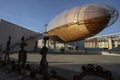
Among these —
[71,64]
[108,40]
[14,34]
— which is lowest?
[71,64]

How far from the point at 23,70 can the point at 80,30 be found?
17174 millimetres

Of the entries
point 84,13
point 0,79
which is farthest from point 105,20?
point 0,79

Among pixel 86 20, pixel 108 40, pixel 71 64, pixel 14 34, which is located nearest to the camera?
pixel 71 64

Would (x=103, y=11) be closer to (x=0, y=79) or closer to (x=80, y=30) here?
(x=80, y=30)

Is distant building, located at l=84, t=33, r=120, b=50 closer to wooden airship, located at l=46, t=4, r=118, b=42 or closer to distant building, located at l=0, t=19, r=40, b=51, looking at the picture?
distant building, located at l=0, t=19, r=40, b=51

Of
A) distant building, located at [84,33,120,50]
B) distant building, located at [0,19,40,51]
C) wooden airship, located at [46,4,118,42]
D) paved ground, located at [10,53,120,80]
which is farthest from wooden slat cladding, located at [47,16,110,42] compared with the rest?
distant building, located at [84,33,120,50]

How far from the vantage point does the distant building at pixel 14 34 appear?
28.8 m

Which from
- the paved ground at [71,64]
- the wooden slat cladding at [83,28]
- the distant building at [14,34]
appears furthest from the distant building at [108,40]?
the paved ground at [71,64]

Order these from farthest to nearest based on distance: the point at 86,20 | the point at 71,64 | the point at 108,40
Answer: the point at 108,40 → the point at 86,20 → the point at 71,64

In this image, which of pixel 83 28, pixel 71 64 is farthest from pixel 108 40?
pixel 71 64

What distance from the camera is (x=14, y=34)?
104 ft

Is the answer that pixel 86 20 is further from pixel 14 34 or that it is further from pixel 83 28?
pixel 14 34

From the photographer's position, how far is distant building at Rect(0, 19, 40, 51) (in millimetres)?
28766

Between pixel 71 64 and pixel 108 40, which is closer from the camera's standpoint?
pixel 71 64
